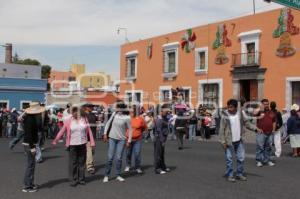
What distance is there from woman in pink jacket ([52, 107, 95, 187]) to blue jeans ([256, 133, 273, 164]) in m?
4.95

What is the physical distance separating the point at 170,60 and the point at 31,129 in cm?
2730

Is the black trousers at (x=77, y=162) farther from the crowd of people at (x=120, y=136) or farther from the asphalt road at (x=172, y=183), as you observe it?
the asphalt road at (x=172, y=183)

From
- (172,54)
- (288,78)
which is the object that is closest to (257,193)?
(288,78)

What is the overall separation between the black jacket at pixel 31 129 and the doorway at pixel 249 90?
21.0m

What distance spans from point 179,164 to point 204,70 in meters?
19.8

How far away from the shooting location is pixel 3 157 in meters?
15.2

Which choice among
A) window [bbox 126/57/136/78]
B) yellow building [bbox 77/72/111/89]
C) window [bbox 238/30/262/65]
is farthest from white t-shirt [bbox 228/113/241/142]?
yellow building [bbox 77/72/111/89]

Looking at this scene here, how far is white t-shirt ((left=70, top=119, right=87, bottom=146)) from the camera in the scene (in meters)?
10.0

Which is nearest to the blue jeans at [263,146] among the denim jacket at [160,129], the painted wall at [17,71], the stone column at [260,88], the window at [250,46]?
the denim jacket at [160,129]

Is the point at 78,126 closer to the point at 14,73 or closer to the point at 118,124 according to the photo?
the point at 118,124

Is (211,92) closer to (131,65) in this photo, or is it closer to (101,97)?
(131,65)

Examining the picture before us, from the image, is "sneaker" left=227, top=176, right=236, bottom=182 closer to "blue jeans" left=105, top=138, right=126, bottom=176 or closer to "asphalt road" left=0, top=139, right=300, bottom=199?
"asphalt road" left=0, top=139, right=300, bottom=199

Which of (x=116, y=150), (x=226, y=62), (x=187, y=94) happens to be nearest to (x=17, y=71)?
(x=187, y=94)

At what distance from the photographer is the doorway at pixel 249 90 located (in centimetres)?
2914
